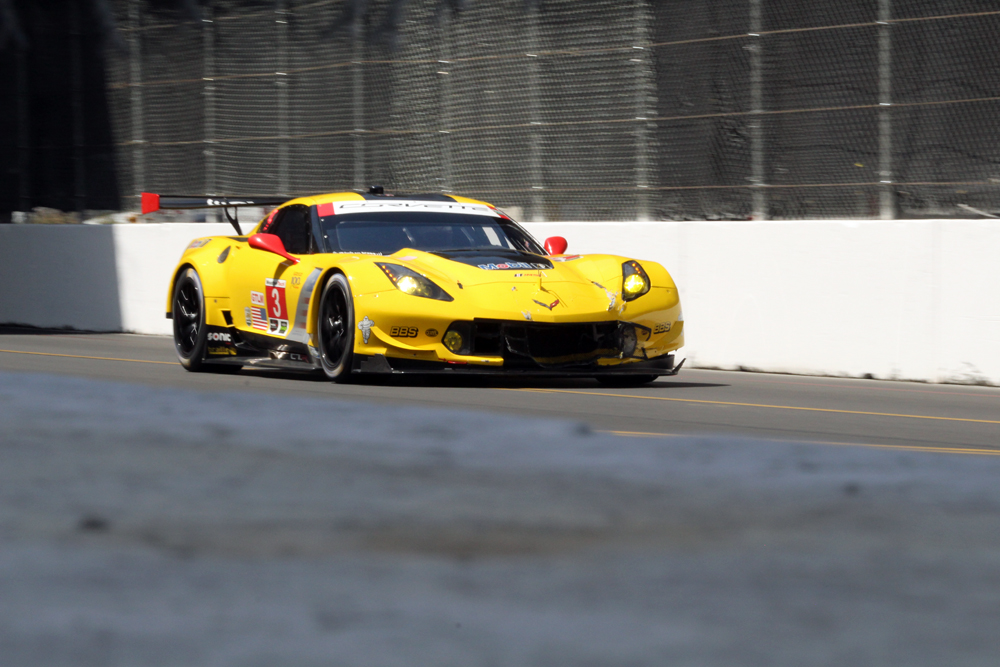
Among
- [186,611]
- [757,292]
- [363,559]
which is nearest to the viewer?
[186,611]

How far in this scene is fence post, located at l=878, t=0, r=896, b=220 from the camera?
10.8 m

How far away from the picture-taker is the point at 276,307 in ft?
31.1

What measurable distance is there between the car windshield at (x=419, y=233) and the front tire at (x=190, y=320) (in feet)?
3.78

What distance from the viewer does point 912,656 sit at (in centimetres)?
242

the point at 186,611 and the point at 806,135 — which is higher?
the point at 806,135

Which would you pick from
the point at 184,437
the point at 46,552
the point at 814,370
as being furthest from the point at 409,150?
the point at 46,552

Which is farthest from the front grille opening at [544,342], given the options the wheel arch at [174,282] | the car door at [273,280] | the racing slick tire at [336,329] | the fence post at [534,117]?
the fence post at [534,117]

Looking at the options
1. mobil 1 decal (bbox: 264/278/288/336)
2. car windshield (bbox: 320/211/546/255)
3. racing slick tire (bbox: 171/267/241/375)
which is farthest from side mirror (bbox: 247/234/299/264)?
racing slick tire (bbox: 171/267/241/375)

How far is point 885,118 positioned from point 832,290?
1.36 m

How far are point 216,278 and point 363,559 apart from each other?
7.15 metres

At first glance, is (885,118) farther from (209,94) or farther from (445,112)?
(209,94)

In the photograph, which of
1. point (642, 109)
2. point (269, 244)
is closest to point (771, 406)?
point (269, 244)

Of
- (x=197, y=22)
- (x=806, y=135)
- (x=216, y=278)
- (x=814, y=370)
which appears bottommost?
(x=814, y=370)

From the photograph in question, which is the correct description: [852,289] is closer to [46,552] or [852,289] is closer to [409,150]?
[409,150]
